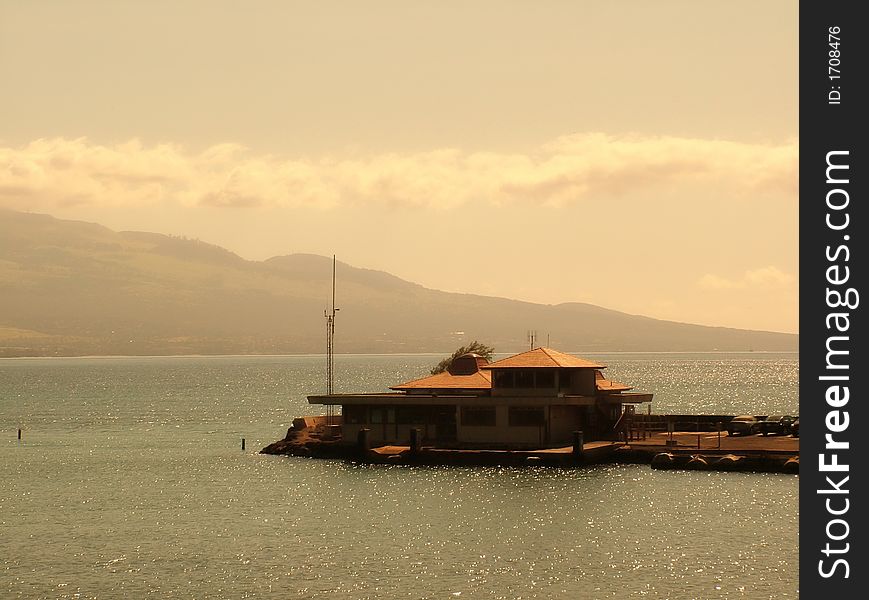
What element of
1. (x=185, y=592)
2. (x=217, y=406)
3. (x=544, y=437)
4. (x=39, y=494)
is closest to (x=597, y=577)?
(x=185, y=592)

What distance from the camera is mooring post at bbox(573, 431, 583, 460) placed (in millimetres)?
85062

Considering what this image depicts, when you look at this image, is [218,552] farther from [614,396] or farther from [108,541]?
[614,396]

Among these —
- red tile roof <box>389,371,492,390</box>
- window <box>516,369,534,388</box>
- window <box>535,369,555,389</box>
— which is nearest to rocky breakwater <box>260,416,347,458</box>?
red tile roof <box>389,371,492,390</box>

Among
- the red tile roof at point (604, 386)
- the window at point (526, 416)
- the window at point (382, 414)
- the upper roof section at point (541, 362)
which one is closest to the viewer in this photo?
the window at point (526, 416)

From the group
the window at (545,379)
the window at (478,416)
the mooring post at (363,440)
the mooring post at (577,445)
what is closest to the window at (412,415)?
the window at (478,416)

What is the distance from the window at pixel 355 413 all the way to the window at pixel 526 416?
10.6m

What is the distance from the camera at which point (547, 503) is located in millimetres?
73000

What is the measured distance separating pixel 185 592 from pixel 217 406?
487 feet

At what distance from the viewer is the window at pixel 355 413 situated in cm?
9438

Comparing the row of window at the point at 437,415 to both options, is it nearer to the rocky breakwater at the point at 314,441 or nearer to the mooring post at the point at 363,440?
the rocky breakwater at the point at 314,441

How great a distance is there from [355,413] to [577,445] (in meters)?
17.1

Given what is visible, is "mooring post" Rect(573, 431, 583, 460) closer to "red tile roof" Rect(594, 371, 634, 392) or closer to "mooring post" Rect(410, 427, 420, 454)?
"red tile roof" Rect(594, 371, 634, 392)

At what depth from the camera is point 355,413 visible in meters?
94.6

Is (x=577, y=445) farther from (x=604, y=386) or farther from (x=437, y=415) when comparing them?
(x=604, y=386)
